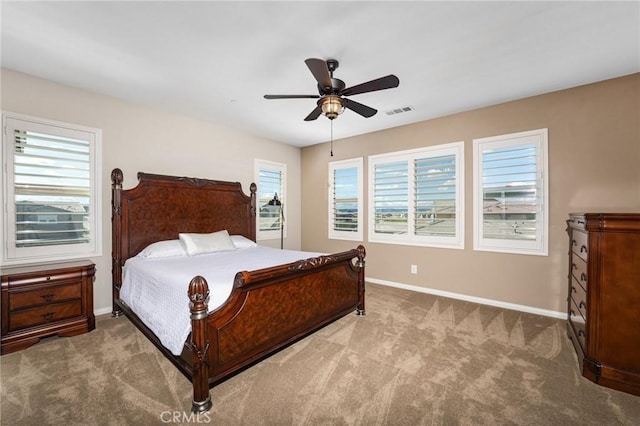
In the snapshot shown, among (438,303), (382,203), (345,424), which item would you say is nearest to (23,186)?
(345,424)

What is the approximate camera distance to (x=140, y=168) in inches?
140

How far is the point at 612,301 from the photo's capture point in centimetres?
197

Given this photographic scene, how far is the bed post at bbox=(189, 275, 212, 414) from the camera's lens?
1.72 metres

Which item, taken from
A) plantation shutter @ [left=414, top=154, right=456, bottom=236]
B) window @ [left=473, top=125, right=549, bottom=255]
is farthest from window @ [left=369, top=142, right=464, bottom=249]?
window @ [left=473, top=125, right=549, bottom=255]

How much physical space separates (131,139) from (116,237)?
1247mm

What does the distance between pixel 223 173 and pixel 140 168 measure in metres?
1.18

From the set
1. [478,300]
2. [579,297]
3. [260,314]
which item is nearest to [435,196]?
[478,300]

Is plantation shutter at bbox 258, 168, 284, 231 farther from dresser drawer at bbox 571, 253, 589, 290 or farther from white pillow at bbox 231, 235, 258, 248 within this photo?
dresser drawer at bbox 571, 253, 589, 290

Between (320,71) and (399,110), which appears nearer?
(320,71)

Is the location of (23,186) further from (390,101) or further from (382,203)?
(382,203)

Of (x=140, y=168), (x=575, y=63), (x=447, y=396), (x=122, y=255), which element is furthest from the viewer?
(x=140, y=168)

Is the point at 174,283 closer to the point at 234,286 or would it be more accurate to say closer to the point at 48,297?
the point at 234,286

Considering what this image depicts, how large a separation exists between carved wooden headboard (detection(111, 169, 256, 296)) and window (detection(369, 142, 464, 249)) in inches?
85.3

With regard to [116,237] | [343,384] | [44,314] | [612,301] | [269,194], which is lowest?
[343,384]
